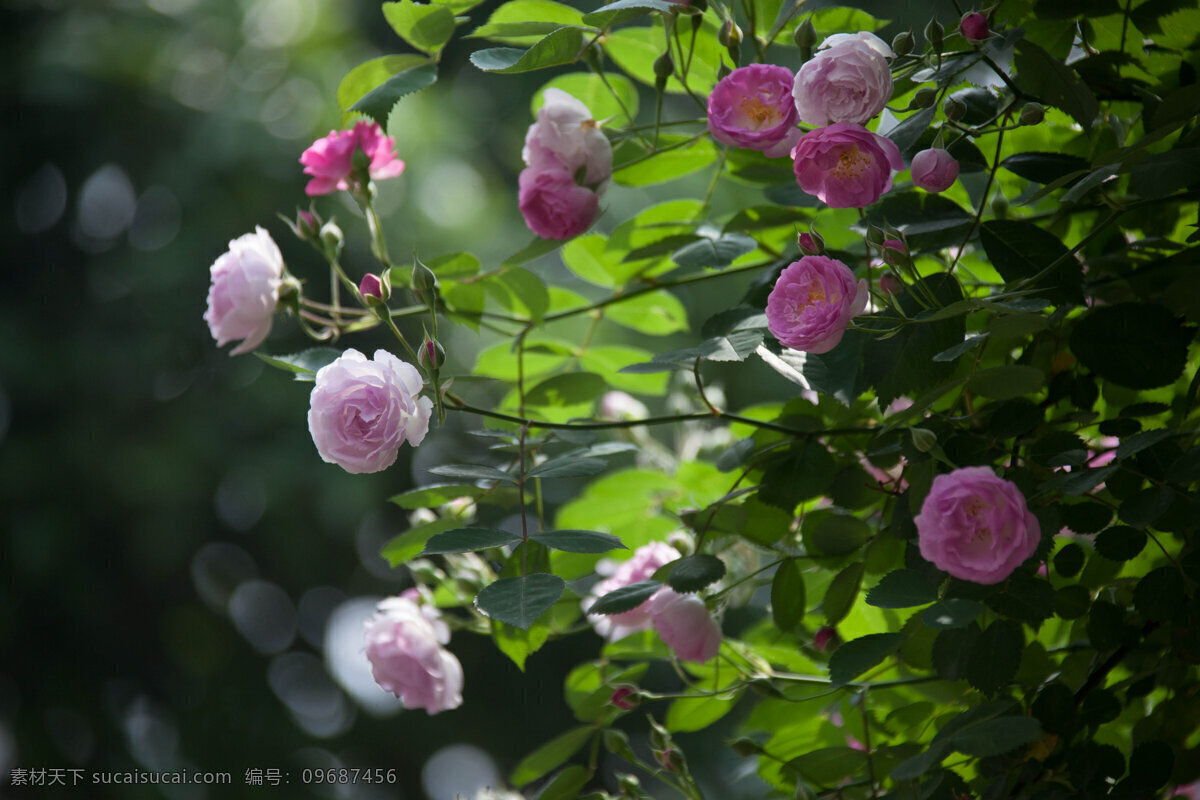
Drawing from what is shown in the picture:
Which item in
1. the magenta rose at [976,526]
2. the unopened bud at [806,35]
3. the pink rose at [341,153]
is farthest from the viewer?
the pink rose at [341,153]

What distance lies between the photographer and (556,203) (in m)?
0.54

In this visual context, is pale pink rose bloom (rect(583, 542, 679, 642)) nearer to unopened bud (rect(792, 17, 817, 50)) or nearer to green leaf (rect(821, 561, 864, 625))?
green leaf (rect(821, 561, 864, 625))

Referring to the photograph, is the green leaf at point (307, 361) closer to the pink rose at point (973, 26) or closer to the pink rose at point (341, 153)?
the pink rose at point (341, 153)

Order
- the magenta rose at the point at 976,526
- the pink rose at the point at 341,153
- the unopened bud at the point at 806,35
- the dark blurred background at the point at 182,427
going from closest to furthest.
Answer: the magenta rose at the point at 976,526 → the unopened bud at the point at 806,35 → the pink rose at the point at 341,153 → the dark blurred background at the point at 182,427

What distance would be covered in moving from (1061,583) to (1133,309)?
165 mm

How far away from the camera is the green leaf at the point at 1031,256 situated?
442 millimetres

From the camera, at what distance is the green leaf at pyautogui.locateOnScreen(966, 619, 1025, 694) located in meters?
0.44

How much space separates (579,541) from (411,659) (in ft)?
0.79

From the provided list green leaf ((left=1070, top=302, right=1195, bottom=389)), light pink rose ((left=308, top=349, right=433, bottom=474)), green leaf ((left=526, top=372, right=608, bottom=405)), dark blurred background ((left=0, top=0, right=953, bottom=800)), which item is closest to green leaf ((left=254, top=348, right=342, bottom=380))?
light pink rose ((left=308, top=349, right=433, bottom=474))

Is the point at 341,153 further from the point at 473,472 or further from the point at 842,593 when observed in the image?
the point at 842,593

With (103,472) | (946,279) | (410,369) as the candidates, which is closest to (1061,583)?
(946,279)

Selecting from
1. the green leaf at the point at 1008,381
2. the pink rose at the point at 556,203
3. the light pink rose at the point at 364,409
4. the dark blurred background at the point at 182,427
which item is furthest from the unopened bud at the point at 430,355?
the dark blurred background at the point at 182,427

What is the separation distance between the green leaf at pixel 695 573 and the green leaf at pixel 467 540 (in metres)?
0.09

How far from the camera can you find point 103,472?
275 cm
